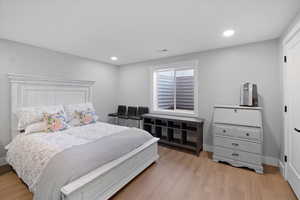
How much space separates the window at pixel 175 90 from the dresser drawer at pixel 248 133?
108 centimetres

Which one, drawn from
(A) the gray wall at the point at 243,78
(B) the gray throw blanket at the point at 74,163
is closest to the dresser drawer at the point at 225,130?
(A) the gray wall at the point at 243,78

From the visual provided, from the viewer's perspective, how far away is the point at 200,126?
306 centimetres

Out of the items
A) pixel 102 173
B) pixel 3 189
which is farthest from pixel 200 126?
pixel 3 189

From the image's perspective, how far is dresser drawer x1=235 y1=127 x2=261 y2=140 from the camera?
2377 millimetres

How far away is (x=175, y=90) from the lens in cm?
396

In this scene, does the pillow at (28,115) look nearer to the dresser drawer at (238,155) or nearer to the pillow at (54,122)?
the pillow at (54,122)

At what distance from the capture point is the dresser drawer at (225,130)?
8.47 ft

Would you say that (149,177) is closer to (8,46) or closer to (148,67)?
(148,67)

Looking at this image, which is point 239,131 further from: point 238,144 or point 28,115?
point 28,115

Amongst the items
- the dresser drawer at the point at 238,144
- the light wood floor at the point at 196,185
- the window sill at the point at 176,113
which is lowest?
the light wood floor at the point at 196,185

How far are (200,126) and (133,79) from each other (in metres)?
2.59

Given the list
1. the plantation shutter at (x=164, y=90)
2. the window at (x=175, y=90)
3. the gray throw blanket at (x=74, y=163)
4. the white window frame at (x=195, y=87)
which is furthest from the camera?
the plantation shutter at (x=164, y=90)

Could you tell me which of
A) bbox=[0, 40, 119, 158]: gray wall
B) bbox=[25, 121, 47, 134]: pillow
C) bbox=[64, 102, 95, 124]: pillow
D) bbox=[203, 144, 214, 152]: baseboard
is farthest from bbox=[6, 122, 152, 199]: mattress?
bbox=[203, 144, 214, 152]: baseboard

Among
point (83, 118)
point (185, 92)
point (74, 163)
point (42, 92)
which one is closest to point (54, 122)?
point (83, 118)
